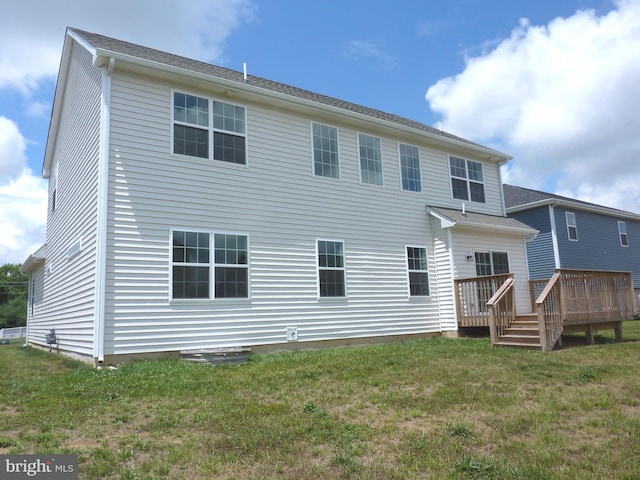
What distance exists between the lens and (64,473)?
347cm

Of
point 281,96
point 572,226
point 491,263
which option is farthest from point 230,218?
point 572,226

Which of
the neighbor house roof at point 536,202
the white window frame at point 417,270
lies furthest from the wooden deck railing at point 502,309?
the neighbor house roof at point 536,202

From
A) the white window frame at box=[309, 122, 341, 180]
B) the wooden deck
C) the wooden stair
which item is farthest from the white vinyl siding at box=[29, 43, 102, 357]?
the wooden deck

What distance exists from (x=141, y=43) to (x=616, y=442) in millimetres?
13115

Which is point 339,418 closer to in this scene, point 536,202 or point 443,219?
point 443,219

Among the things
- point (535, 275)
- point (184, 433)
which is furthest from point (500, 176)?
point (184, 433)

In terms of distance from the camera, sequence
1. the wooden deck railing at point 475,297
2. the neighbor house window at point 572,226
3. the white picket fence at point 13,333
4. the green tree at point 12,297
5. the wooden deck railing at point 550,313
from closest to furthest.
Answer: the wooden deck railing at point 550,313 < the wooden deck railing at point 475,297 < the neighbor house window at point 572,226 < the white picket fence at point 13,333 < the green tree at point 12,297

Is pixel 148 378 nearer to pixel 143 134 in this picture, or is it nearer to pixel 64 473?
pixel 64 473

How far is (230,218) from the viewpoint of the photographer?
32.9 ft

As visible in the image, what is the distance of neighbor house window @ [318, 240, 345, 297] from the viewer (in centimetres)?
1127

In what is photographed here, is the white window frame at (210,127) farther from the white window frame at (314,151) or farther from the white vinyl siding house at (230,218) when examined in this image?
the white window frame at (314,151)

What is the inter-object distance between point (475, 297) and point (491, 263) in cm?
203

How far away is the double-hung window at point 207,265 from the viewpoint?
9211 millimetres

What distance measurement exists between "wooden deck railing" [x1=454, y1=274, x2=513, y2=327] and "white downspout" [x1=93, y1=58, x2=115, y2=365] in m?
8.93
